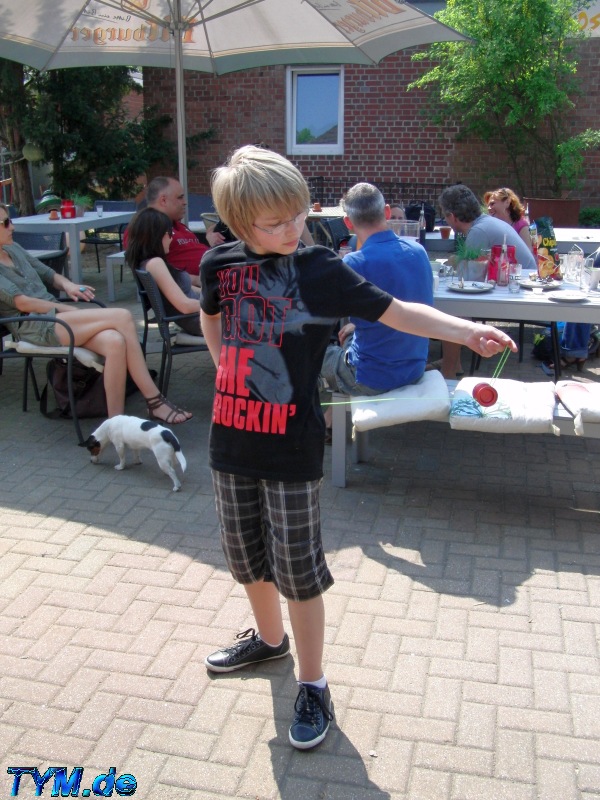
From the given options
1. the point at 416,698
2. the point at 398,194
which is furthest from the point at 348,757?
the point at 398,194

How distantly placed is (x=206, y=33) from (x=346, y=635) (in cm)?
579

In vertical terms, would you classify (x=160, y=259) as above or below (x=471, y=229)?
below

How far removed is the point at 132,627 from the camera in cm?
291

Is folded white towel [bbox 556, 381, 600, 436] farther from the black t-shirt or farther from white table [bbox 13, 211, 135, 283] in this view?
white table [bbox 13, 211, 135, 283]

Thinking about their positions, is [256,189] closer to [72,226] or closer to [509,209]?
[509,209]

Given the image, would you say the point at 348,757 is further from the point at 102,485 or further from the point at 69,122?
the point at 69,122

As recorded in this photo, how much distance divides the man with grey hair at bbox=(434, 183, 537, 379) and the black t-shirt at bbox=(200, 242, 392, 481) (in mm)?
3373

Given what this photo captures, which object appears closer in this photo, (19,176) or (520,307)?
(520,307)

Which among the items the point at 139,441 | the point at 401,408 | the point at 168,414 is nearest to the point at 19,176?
the point at 168,414

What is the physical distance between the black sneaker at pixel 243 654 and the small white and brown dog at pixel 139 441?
1.46 metres

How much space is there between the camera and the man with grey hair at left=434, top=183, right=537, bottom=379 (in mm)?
5355

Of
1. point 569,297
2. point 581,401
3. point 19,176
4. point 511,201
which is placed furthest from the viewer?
point 19,176

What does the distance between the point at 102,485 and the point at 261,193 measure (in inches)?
99.4

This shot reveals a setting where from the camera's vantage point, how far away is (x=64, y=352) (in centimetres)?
476
